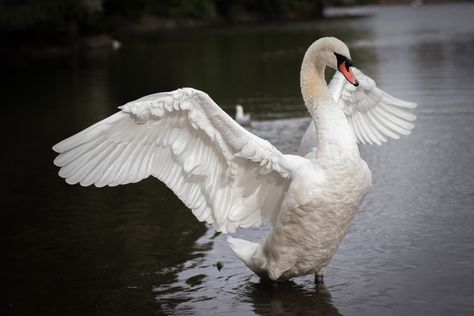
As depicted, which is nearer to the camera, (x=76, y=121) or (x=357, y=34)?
(x=76, y=121)

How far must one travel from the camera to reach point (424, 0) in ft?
484

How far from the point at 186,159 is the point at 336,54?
1682 millimetres

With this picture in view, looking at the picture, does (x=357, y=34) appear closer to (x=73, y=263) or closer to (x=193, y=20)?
(x=193, y=20)

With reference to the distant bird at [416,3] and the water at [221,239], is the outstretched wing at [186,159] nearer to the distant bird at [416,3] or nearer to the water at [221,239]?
the water at [221,239]

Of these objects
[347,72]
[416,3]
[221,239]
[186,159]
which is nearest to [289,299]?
[186,159]

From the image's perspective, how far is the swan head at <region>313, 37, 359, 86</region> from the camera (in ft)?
25.6

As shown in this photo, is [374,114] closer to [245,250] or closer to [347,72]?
[347,72]

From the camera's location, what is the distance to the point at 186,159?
8273mm

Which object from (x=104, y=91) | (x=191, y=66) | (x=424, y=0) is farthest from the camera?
(x=424, y=0)

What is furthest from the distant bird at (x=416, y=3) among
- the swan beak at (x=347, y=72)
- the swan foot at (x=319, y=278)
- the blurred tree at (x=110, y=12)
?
the swan beak at (x=347, y=72)

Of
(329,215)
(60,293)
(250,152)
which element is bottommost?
(60,293)

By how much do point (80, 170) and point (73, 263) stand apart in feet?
6.96

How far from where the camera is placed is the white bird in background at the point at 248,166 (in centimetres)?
765

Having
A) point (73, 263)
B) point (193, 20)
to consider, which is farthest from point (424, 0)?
point (73, 263)
